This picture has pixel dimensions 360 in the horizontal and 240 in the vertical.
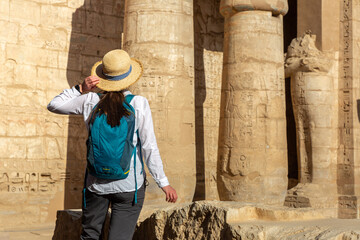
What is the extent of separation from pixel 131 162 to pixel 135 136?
0.18 meters

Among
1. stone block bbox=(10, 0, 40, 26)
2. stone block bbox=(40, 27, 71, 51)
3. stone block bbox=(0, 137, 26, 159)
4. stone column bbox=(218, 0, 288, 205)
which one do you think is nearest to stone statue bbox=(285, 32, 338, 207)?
stone column bbox=(218, 0, 288, 205)

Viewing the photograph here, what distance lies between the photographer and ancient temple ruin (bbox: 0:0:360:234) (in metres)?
8.84

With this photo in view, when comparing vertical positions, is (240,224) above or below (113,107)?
below

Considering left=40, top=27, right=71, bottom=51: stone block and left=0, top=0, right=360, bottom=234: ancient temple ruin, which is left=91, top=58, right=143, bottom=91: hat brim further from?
left=40, top=27, right=71, bottom=51: stone block

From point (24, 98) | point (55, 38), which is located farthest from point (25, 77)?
point (55, 38)

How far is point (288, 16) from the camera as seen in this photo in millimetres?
14375

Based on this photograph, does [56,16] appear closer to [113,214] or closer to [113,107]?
[113,107]

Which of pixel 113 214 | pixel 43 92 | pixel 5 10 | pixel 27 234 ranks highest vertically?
pixel 5 10

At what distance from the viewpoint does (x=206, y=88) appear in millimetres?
12836

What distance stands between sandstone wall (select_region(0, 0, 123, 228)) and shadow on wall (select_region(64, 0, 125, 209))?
0.02 meters

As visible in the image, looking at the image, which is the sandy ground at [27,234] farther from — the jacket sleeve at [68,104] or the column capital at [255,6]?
the column capital at [255,6]

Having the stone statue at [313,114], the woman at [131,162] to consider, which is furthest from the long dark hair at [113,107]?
the stone statue at [313,114]

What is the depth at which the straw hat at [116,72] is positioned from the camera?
3588mm

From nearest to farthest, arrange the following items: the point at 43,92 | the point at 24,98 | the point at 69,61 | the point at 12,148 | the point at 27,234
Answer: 1. the point at 27,234
2. the point at 12,148
3. the point at 24,98
4. the point at 43,92
5. the point at 69,61
